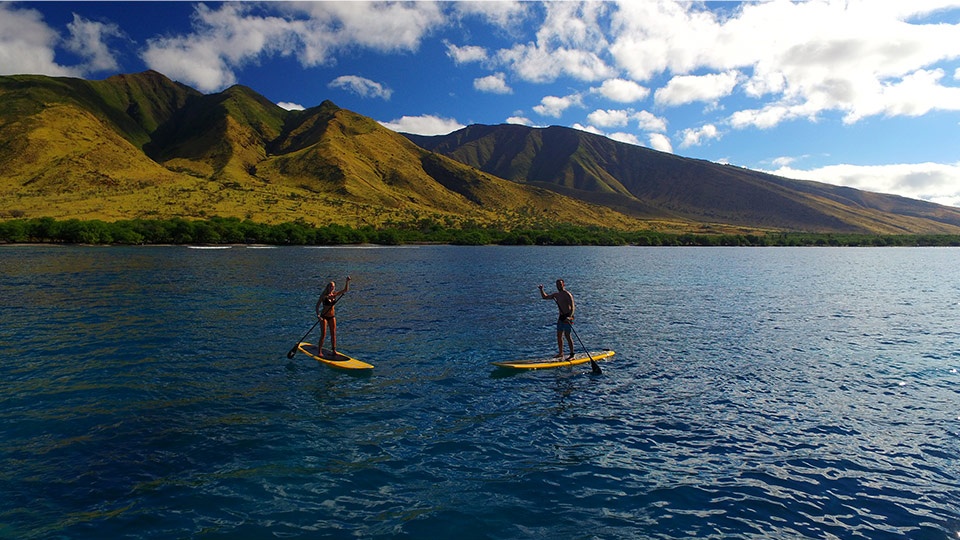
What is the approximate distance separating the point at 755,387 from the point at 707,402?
3591mm

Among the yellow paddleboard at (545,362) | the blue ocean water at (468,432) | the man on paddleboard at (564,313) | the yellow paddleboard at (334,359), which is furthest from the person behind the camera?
the man on paddleboard at (564,313)

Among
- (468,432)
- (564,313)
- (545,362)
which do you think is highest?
(564,313)

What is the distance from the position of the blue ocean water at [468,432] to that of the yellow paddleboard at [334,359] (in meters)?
0.48

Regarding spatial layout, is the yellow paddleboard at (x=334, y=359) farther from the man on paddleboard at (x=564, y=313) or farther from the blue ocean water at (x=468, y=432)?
the man on paddleboard at (x=564, y=313)

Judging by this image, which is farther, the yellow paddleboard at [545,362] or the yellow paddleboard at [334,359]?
the yellow paddleboard at [545,362]

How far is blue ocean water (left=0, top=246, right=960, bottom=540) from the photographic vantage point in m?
11.5

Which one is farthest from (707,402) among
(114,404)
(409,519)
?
(114,404)

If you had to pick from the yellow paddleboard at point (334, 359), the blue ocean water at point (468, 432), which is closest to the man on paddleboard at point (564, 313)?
the blue ocean water at point (468, 432)

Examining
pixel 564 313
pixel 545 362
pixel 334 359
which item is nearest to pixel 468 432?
pixel 545 362

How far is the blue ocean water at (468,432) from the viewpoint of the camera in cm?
1151

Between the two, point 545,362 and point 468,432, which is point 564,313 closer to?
point 545,362

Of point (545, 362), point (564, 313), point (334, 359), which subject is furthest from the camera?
point (564, 313)

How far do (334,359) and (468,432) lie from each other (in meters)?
9.76

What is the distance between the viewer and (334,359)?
23828mm
